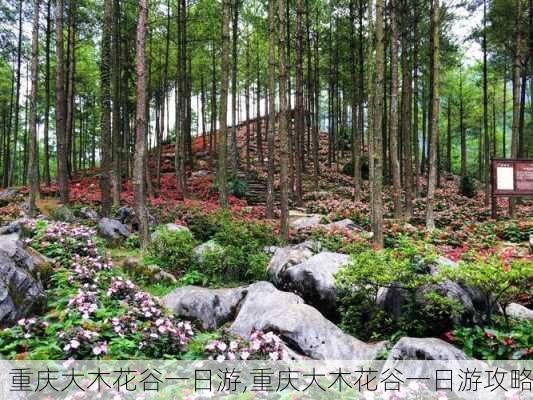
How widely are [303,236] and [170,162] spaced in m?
17.6

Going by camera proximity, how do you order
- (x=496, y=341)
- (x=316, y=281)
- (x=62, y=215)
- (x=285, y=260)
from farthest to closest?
(x=62, y=215) → (x=285, y=260) → (x=316, y=281) → (x=496, y=341)

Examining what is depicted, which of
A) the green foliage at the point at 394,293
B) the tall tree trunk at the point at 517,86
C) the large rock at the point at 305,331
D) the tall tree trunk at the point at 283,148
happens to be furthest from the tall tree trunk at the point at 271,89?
the tall tree trunk at the point at 517,86

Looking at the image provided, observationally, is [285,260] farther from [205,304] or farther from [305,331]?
[305,331]

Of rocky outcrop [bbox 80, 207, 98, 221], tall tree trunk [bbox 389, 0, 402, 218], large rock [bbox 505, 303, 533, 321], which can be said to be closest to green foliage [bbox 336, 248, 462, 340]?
large rock [bbox 505, 303, 533, 321]

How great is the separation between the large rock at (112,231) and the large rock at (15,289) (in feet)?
14.4

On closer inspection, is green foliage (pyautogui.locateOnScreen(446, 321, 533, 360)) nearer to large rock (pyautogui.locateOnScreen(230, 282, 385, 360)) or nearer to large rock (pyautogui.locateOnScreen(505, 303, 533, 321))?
large rock (pyautogui.locateOnScreen(505, 303, 533, 321))

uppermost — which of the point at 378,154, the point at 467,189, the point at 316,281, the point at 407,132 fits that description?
the point at 407,132

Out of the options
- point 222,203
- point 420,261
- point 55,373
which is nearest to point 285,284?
point 420,261

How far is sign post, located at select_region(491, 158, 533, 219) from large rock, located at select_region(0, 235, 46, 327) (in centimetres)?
1083

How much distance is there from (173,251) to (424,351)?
5.40m

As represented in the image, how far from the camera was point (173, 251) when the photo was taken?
8125mm

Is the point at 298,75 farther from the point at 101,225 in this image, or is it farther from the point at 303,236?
the point at 101,225

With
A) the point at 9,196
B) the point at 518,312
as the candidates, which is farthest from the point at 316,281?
the point at 9,196

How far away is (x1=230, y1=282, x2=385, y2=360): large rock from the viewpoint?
4805 mm
